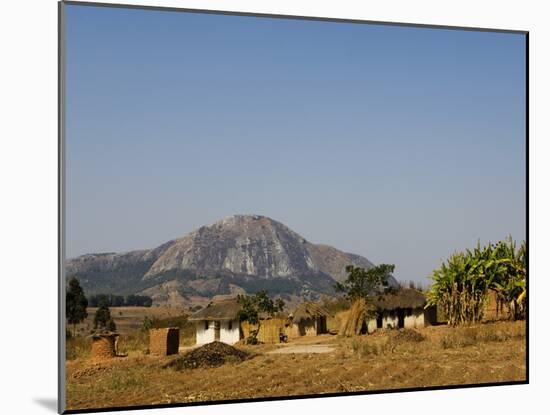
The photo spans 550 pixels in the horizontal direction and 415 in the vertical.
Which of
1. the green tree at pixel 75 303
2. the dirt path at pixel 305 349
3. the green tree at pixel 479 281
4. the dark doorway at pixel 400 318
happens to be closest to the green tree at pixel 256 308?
the dirt path at pixel 305 349

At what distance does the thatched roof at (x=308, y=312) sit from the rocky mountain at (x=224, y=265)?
5.1 inches

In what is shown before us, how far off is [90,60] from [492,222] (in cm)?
501

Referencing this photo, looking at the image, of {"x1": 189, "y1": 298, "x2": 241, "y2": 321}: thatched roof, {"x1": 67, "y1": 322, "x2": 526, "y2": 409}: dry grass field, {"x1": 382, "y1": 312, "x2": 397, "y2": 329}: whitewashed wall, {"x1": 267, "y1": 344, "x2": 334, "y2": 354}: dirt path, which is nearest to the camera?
{"x1": 67, "y1": 322, "x2": 526, "y2": 409}: dry grass field

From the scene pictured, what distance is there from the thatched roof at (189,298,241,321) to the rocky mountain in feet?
0.41

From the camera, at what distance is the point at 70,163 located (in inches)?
469

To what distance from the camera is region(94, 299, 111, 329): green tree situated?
1216 cm

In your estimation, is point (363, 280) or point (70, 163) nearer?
point (70, 163)

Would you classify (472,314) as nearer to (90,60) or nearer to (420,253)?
(420,253)

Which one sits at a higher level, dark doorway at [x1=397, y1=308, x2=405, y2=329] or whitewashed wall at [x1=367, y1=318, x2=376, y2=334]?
dark doorway at [x1=397, y1=308, x2=405, y2=329]

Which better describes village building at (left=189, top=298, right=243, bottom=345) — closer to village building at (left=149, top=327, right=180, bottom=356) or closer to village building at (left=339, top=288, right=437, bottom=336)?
village building at (left=149, top=327, right=180, bottom=356)

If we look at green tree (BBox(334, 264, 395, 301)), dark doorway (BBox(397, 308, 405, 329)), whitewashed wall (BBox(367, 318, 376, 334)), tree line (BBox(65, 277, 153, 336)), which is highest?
green tree (BBox(334, 264, 395, 301))

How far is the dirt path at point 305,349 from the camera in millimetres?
13023

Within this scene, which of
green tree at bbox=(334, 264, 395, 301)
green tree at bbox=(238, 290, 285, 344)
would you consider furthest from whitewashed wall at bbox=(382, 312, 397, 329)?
green tree at bbox=(238, 290, 285, 344)

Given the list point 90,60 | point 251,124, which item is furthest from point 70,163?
point 251,124
